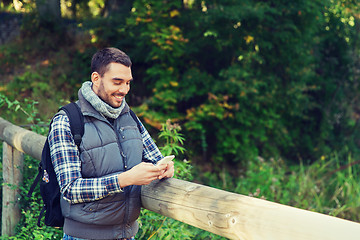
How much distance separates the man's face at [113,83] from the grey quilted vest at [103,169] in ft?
0.31

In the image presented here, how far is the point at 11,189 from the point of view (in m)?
3.80

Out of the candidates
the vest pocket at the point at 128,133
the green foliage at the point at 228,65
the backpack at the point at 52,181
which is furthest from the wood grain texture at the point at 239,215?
the green foliage at the point at 228,65

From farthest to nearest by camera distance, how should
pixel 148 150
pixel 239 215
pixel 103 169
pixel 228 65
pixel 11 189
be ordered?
pixel 228 65 < pixel 11 189 < pixel 148 150 < pixel 103 169 < pixel 239 215

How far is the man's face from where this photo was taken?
220 centimetres

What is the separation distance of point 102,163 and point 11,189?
2.03 meters

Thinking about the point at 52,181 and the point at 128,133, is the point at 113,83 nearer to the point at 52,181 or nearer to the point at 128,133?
the point at 128,133

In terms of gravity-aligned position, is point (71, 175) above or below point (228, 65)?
above

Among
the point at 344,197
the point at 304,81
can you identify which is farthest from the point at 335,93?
the point at 344,197

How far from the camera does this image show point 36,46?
1172 centimetres

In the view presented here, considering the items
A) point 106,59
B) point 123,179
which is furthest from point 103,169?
point 106,59

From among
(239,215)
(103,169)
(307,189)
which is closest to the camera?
(239,215)

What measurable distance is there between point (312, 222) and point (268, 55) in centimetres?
774


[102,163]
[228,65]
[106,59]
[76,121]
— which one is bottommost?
[228,65]

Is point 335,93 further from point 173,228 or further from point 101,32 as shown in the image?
point 173,228
